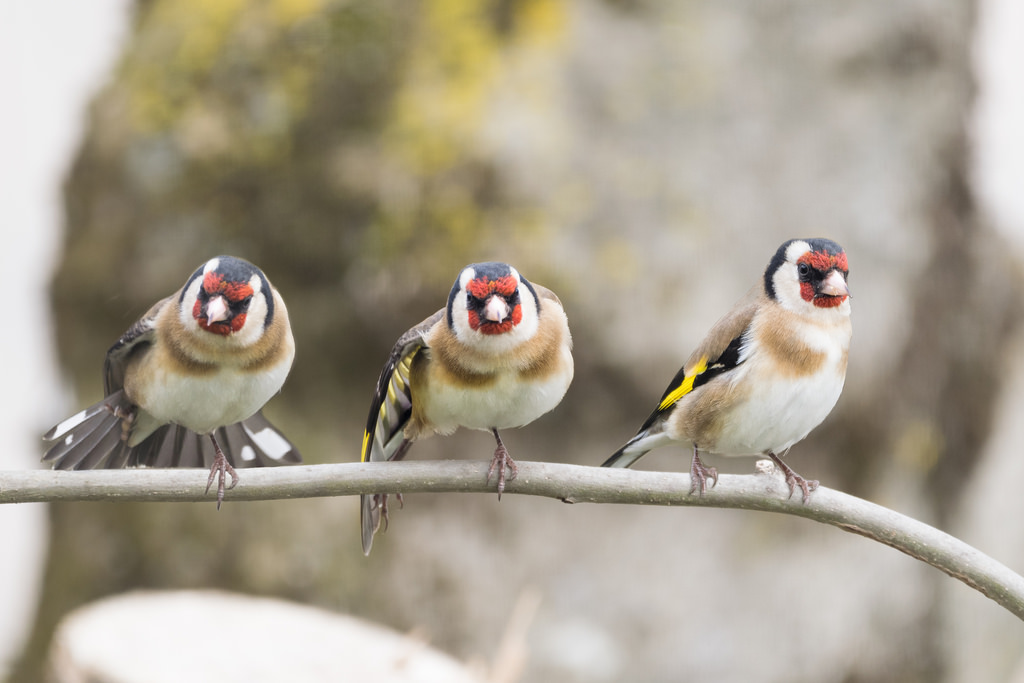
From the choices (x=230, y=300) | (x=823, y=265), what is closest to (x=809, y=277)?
(x=823, y=265)

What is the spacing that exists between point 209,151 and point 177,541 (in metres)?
1.77

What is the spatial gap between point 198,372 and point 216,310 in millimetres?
309

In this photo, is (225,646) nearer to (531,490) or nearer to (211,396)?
(211,396)

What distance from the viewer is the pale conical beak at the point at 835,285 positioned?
6.00 feet

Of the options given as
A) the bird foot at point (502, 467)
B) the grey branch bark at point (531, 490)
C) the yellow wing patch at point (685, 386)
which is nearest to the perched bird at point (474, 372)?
the bird foot at point (502, 467)

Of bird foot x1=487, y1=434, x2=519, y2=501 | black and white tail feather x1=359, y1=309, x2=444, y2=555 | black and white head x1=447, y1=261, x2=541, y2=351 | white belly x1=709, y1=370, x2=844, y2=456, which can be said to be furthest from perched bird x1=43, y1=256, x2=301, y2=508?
white belly x1=709, y1=370, x2=844, y2=456

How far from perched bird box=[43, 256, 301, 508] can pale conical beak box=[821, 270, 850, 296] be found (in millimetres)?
1026

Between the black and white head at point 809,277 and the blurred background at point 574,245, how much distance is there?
205cm

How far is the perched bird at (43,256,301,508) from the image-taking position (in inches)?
76.7

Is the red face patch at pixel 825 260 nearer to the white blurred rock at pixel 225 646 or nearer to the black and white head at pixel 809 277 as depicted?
the black and white head at pixel 809 277

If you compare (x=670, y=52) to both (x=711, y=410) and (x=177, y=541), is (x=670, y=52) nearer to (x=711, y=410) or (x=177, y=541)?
(x=711, y=410)

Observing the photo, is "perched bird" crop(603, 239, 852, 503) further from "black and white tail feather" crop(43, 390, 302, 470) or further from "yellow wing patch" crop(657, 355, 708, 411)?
"black and white tail feather" crop(43, 390, 302, 470)

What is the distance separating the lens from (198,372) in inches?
84.6

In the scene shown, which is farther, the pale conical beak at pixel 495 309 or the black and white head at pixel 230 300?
the black and white head at pixel 230 300
